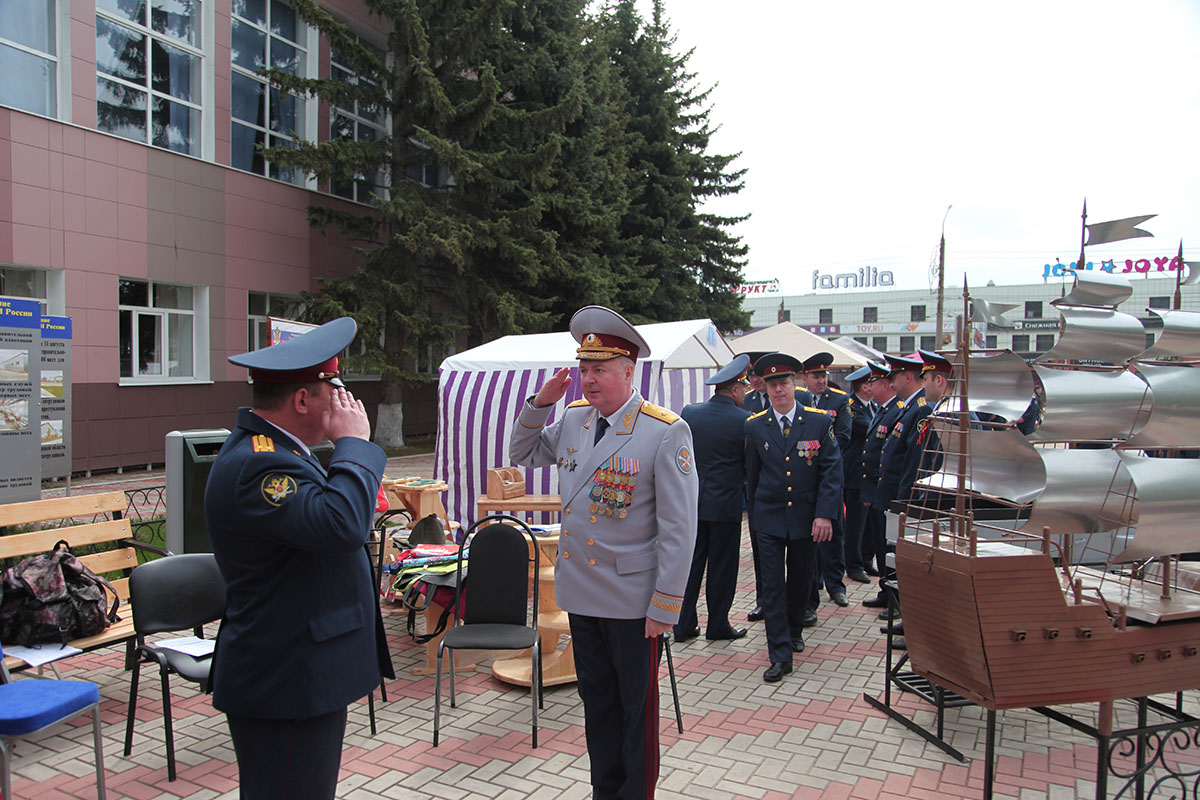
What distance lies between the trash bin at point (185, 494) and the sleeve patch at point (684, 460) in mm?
4371

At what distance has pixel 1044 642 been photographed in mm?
3146

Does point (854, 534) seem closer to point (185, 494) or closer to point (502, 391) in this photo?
point (502, 391)

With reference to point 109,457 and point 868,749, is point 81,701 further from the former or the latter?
point 109,457

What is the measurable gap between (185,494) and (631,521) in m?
4.52

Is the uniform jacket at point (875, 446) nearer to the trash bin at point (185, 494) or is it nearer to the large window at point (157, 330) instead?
the trash bin at point (185, 494)

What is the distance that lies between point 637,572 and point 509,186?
15.9 metres

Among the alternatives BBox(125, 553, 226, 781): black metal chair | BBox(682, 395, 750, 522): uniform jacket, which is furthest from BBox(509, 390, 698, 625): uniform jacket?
BBox(682, 395, 750, 522): uniform jacket

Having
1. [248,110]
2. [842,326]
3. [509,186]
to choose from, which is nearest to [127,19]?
[248,110]

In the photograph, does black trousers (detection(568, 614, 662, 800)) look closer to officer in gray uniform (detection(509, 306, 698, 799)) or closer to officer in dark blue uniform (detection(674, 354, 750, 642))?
officer in gray uniform (detection(509, 306, 698, 799))

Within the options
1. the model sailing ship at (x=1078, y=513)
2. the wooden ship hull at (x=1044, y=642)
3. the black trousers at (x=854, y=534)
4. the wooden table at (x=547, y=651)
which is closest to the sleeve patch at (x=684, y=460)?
the model sailing ship at (x=1078, y=513)

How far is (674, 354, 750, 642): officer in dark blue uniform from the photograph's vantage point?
19.3ft

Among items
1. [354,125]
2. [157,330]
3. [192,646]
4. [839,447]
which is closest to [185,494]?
[192,646]

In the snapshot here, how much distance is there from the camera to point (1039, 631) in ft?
10.3

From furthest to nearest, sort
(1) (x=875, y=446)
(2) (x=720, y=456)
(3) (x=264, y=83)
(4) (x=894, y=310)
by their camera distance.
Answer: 1. (4) (x=894, y=310)
2. (3) (x=264, y=83)
3. (1) (x=875, y=446)
4. (2) (x=720, y=456)
